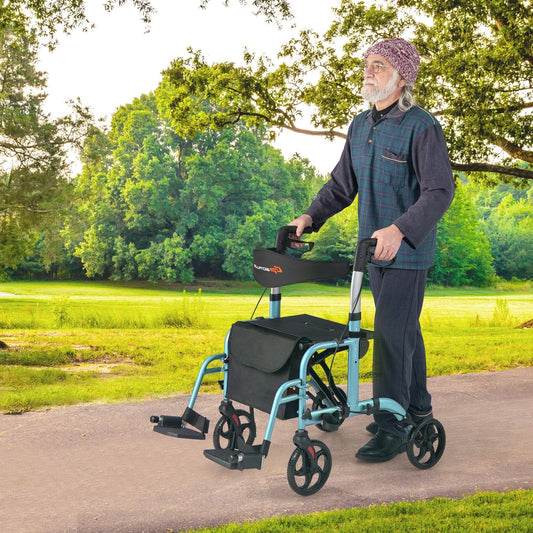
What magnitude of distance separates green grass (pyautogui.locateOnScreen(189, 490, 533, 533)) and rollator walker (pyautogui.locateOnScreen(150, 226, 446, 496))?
0.83 feet

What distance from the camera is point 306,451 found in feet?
9.50

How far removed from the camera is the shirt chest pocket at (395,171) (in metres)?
3.32

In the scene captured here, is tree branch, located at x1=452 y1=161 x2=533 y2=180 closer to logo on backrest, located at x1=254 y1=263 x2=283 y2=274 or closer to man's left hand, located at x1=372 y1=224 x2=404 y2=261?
logo on backrest, located at x1=254 y1=263 x2=283 y2=274

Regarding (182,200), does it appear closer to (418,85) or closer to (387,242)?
(418,85)

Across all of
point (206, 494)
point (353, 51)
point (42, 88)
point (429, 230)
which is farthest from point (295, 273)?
point (353, 51)

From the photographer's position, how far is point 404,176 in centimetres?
334

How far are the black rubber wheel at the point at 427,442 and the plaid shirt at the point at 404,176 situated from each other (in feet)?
2.45

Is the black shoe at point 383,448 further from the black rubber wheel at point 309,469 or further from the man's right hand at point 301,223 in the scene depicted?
the man's right hand at point 301,223

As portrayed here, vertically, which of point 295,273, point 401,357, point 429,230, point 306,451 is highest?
point 429,230

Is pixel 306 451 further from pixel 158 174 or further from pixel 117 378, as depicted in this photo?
pixel 158 174

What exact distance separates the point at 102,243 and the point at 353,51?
12.6 m

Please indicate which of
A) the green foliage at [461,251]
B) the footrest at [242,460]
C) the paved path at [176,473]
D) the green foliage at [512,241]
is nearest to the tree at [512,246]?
the green foliage at [512,241]

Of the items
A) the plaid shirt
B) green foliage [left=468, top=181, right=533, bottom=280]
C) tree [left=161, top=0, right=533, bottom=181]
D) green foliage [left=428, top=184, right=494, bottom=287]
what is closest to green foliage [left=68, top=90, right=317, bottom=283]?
green foliage [left=428, top=184, right=494, bottom=287]

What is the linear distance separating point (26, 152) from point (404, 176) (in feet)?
19.8
